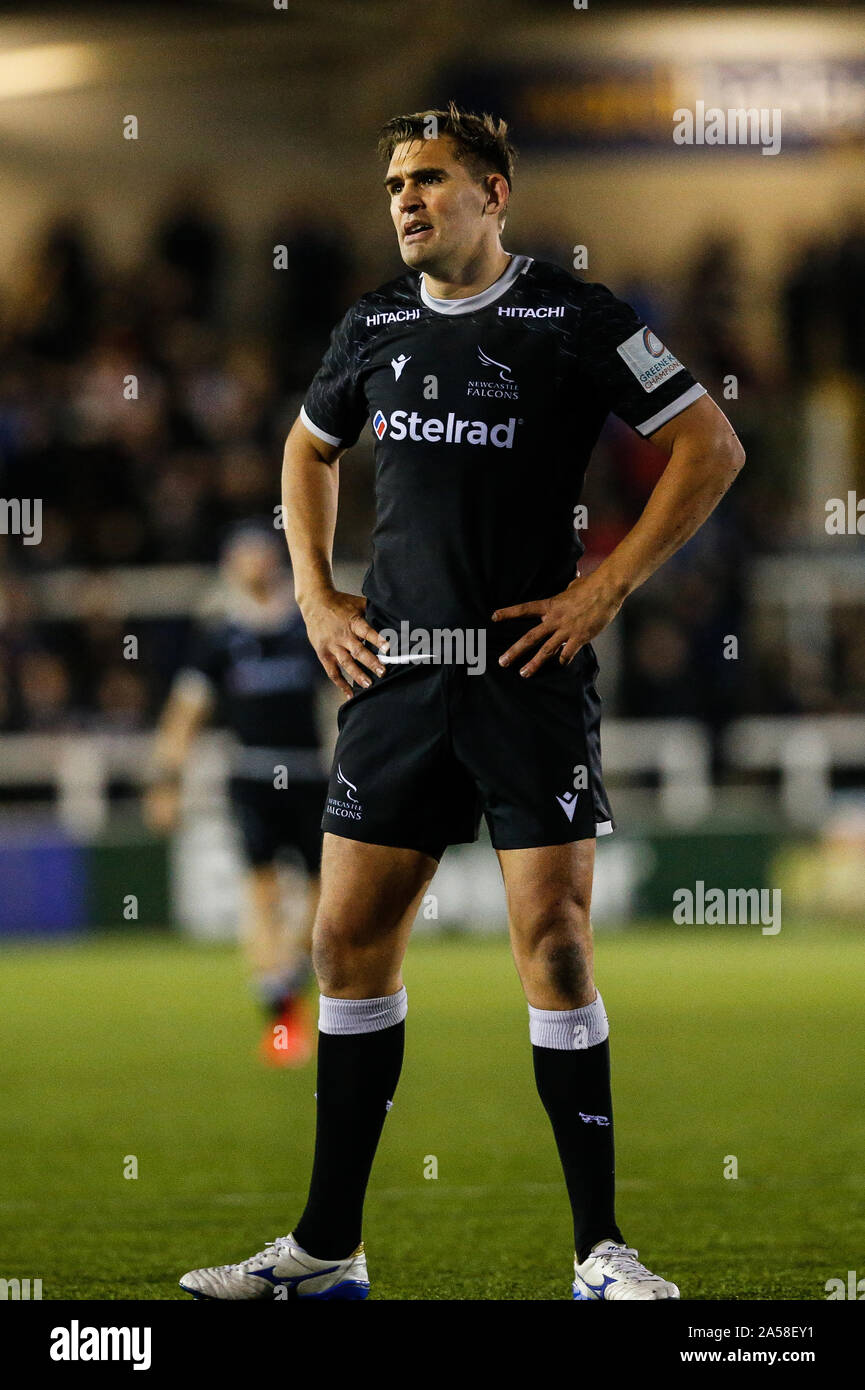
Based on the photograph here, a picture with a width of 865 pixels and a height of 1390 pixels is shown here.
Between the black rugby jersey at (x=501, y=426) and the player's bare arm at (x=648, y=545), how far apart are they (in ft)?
0.18

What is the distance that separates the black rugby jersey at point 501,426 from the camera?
12.7ft

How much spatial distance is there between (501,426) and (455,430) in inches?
3.6

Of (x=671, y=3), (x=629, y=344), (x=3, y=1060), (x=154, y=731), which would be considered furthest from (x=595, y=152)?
(x=629, y=344)

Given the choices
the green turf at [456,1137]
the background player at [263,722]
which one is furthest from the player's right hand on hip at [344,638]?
the background player at [263,722]

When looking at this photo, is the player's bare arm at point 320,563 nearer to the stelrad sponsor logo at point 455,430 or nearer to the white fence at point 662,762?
the stelrad sponsor logo at point 455,430

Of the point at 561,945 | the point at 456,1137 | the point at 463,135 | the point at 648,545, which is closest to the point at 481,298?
the point at 463,135

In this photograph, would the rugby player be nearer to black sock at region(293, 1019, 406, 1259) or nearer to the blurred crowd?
black sock at region(293, 1019, 406, 1259)

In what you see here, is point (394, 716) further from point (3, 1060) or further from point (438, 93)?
point (438, 93)

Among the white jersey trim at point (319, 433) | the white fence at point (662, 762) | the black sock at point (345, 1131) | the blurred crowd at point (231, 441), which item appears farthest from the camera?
the blurred crowd at point (231, 441)

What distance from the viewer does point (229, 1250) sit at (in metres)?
4.70

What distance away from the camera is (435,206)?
12.8ft

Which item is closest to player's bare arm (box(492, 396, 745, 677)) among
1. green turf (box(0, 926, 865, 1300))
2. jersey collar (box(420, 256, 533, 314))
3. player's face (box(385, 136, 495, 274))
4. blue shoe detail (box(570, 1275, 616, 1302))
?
jersey collar (box(420, 256, 533, 314))

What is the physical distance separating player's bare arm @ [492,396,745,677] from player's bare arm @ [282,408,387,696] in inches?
13.4

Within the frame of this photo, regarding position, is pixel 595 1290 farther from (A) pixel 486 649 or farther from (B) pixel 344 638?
(B) pixel 344 638
